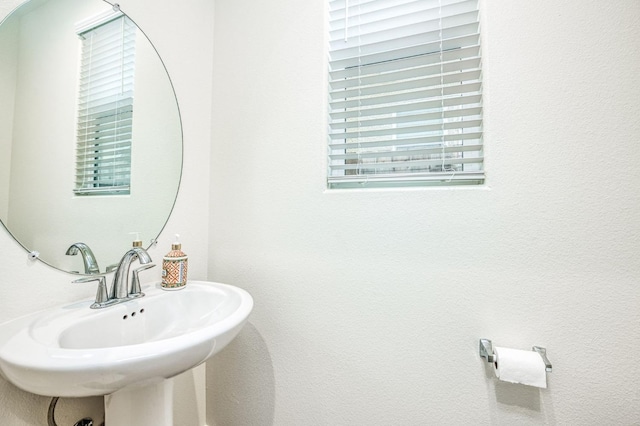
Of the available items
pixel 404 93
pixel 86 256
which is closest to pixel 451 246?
pixel 404 93

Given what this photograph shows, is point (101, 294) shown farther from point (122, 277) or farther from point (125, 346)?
point (125, 346)

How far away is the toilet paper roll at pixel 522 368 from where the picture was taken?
2.39 ft

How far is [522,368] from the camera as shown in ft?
2.42

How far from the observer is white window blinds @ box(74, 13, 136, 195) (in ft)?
2.74

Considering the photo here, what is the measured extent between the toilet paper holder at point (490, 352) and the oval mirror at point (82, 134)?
123 centimetres

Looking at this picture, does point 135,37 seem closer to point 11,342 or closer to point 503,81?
point 11,342

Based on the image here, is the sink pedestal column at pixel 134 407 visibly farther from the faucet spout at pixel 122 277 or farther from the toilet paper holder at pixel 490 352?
the toilet paper holder at pixel 490 352

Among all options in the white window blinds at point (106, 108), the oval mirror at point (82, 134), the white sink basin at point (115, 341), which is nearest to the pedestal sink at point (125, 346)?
the white sink basin at point (115, 341)

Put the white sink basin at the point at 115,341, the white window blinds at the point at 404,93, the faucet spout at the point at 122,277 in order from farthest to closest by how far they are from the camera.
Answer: the white window blinds at the point at 404,93, the faucet spout at the point at 122,277, the white sink basin at the point at 115,341

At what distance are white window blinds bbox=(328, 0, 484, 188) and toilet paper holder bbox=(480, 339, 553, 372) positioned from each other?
52 centimetres

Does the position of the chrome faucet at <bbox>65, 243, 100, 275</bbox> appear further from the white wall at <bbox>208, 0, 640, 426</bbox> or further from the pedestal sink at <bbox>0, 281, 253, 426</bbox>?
the white wall at <bbox>208, 0, 640, 426</bbox>

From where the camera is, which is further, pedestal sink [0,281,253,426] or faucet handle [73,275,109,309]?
faucet handle [73,275,109,309]

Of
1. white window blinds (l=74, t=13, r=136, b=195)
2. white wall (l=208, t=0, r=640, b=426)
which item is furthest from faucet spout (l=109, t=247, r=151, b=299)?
white wall (l=208, t=0, r=640, b=426)

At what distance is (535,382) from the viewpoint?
2.40 ft
